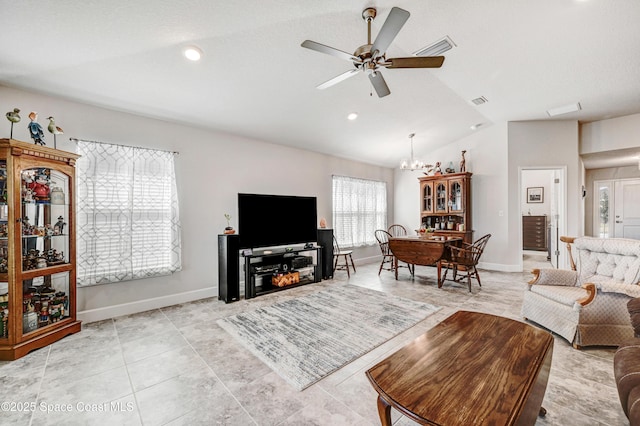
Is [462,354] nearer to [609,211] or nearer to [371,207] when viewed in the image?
[371,207]

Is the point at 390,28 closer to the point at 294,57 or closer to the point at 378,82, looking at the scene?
the point at 378,82

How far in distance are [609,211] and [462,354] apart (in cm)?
841

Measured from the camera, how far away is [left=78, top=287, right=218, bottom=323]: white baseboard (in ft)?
9.37

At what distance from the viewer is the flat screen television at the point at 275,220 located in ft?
12.3

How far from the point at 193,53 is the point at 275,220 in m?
2.35

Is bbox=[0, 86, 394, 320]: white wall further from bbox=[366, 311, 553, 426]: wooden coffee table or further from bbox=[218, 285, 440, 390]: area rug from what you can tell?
bbox=[366, 311, 553, 426]: wooden coffee table

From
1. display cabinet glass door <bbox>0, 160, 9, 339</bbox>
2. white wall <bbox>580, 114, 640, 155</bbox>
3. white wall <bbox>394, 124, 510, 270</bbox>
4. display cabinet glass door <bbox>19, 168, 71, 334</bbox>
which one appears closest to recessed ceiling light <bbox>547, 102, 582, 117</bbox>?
white wall <bbox>394, 124, 510, 270</bbox>

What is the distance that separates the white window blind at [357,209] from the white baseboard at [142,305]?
2724mm

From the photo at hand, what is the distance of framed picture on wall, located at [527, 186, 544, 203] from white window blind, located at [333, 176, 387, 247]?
457cm

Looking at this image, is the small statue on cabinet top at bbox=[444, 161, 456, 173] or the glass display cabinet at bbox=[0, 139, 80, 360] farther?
the small statue on cabinet top at bbox=[444, 161, 456, 173]

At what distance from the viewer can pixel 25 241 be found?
2336mm

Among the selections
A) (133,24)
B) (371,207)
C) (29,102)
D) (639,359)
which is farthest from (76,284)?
(371,207)

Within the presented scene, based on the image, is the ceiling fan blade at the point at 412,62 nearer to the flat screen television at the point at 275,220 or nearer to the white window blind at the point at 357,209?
the flat screen television at the point at 275,220

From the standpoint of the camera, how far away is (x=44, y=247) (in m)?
2.49
